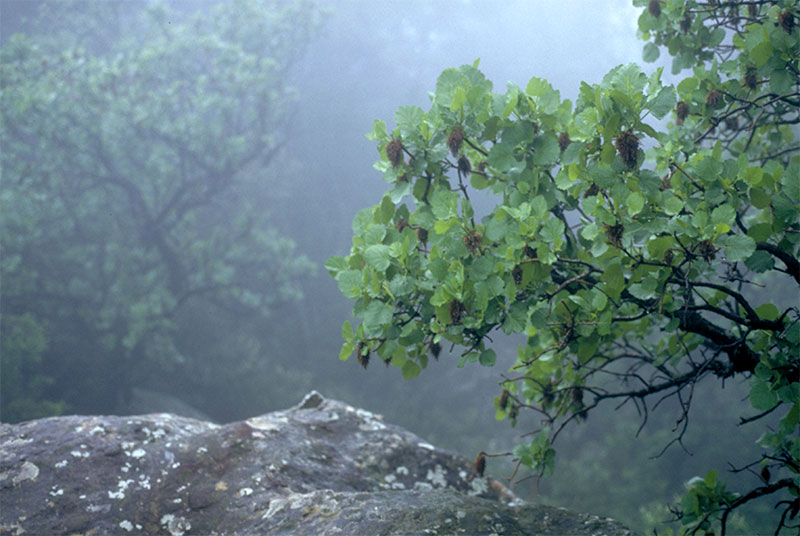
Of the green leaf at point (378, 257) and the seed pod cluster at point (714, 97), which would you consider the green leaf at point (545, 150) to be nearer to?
the green leaf at point (378, 257)

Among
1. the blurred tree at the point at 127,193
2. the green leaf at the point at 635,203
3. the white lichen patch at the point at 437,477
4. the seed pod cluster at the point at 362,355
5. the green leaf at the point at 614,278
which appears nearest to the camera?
the green leaf at the point at 635,203

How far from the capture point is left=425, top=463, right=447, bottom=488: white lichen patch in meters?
2.54

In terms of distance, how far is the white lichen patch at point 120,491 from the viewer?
2053mm

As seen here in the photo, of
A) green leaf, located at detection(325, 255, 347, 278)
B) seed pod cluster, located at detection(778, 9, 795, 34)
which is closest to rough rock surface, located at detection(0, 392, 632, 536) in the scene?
green leaf, located at detection(325, 255, 347, 278)

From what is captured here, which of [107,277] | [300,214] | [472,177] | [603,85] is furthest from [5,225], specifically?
[603,85]

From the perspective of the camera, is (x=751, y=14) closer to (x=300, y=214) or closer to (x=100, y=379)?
(x=100, y=379)

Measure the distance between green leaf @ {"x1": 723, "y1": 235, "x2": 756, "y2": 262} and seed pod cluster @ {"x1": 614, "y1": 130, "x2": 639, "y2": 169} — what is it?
0.31m

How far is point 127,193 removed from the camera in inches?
380

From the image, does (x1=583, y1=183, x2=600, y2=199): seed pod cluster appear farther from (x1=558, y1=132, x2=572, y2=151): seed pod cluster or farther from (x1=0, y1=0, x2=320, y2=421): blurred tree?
(x1=0, y1=0, x2=320, y2=421): blurred tree

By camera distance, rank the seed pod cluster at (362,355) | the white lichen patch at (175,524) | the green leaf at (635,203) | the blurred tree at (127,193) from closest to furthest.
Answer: the green leaf at (635,203) → the seed pod cluster at (362,355) → the white lichen patch at (175,524) → the blurred tree at (127,193)

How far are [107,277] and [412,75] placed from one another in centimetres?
864

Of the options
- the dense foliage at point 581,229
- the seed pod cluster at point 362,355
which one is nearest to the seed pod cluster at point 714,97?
the dense foliage at point 581,229

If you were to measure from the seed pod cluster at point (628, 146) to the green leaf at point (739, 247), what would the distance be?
0.31 m

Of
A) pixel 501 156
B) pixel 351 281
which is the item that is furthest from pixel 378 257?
pixel 501 156
